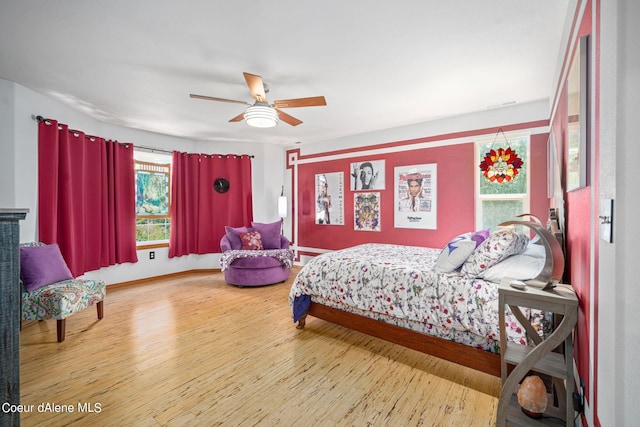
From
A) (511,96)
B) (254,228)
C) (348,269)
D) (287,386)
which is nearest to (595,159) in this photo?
(348,269)

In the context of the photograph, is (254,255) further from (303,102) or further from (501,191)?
(501,191)

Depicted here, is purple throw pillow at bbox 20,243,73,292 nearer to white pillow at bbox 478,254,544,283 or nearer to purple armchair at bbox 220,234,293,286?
purple armchair at bbox 220,234,293,286

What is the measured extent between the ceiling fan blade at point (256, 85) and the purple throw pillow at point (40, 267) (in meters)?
2.74

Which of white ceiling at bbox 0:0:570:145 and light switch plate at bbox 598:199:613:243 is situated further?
white ceiling at bbox 0:0:570:145

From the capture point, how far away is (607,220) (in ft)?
3.16

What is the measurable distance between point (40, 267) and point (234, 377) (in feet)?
7.78

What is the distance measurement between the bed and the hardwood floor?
0.22 meters

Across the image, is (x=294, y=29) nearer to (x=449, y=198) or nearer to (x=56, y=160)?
(x=449, y=198)

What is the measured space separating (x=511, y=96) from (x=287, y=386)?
3.82 meters

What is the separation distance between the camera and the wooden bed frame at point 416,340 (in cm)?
201

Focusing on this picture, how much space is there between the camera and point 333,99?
11.2 ft

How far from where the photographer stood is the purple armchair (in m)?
4.43

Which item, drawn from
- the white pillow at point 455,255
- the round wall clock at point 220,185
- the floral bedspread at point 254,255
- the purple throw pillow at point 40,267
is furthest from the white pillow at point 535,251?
the round wall clock at point 220,185

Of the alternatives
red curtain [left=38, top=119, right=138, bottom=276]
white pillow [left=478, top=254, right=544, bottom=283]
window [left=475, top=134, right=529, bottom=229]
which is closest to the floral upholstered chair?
red curtain [left=38, top=119, right=138, bottom=276]
